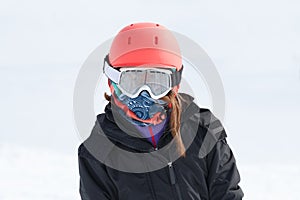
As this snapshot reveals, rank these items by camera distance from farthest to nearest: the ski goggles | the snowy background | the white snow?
the snowy background < the white snow < the ski goggles

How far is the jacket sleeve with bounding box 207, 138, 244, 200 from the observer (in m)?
3.31

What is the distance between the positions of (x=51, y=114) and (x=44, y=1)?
11.3 feet

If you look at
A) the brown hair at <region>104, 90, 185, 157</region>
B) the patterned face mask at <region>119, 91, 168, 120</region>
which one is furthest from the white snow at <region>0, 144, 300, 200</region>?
the patterned face mask at <region>119, 91, 168, 120</region>

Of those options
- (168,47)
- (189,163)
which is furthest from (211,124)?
(168,47)

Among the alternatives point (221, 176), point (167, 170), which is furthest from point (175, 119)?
point (221, 176)

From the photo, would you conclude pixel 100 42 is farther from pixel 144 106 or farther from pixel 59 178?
pixel 144 106

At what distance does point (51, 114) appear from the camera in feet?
23.1

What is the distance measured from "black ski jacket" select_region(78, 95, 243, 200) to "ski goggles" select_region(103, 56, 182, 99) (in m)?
0.14

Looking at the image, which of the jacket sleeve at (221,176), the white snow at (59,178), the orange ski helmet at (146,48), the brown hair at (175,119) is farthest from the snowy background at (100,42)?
the orange ski helmet at (146,48)

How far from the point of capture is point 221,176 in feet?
10.9

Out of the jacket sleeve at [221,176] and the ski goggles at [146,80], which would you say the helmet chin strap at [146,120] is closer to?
the ski goggles at [146,80]

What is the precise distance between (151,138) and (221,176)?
39 centimetres

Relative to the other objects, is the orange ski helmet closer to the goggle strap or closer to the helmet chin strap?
the goggle strap

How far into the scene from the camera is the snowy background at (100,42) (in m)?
5.53
